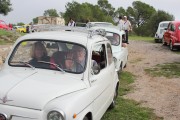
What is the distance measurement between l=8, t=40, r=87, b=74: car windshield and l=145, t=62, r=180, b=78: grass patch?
7211 mm

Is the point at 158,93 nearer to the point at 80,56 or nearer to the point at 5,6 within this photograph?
the point at 80,56

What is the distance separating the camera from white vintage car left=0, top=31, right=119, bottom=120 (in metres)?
4.93

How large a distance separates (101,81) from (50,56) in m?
1.05

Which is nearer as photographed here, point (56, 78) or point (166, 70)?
point (56, 78)

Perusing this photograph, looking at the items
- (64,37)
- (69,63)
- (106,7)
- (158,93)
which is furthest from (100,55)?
(106,7)

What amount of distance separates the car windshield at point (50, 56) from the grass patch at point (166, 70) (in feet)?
23.7

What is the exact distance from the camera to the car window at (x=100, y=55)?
683cm

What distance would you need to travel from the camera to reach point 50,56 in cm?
631

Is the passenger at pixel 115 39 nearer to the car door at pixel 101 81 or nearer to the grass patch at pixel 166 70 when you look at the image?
the grass patch at pixel 166 70

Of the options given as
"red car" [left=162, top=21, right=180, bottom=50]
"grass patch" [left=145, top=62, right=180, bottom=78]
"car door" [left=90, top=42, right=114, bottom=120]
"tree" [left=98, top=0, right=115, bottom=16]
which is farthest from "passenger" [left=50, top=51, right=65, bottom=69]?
"tree" [left=98, top=0, right=115, bottom=16]

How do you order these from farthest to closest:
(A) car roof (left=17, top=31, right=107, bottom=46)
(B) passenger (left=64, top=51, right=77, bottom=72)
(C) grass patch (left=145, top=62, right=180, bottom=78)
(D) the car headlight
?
(C) grass patch (left=145, top=62, right=180, bottom=78), (A) car roof (left=17, top=31, right=107, bottom=46), (B) passenger (left=64, top=51, right=77, bottom=72), (D) the car headlight

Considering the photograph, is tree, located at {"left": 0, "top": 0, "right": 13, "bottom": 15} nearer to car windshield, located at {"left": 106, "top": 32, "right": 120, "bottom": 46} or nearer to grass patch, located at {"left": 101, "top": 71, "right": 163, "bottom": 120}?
car windshield, located at {"left": 106, "top": 32, "right": 120, "bottom": 46}

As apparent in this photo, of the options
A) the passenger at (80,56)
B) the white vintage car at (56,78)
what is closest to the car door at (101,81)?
the white vintage car at (56,78)

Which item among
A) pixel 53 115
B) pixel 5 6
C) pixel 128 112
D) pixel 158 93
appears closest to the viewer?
pixel 53 115
